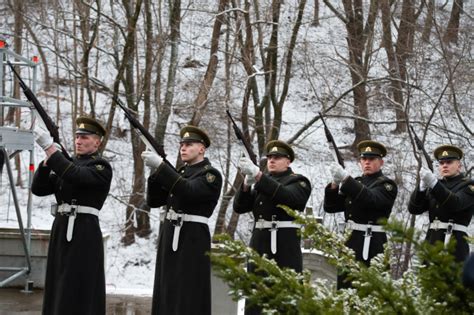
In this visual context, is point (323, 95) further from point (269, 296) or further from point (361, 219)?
point (269, 296)

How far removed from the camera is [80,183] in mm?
7035

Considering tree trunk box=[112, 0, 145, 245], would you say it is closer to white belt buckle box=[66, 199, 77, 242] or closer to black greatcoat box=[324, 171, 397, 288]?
black greatcoat box=[324, 171, 397, 288]

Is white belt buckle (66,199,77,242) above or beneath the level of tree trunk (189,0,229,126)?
beneath

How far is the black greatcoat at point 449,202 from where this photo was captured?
332 inches

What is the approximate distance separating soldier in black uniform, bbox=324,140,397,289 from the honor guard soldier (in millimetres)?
412

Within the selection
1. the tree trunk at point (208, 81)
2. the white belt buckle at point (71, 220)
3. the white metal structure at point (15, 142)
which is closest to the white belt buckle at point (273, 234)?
the white belt buckle at point (71, 220)

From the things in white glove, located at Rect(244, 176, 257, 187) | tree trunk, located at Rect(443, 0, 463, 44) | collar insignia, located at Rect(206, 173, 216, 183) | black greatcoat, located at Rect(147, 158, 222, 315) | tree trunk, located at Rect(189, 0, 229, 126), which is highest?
tree trunk, located at Rect(443, 0, 463, 44)

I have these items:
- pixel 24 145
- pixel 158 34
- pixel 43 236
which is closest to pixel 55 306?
pixel 24 145

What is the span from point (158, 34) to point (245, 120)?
103 inches

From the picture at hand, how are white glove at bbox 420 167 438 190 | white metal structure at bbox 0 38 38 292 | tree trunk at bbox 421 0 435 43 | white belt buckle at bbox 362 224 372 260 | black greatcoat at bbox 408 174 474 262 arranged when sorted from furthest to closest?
tree trunk at bbox 421 0 435 43, white metal structure at bbox 0 38 38 292, white belt buckle at bbox 362 224 372 260, black greatcoat at bbox 408 174 474 262, white glove at bbox 420 167 438 190

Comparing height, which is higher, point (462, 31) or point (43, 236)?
point (462, 31)

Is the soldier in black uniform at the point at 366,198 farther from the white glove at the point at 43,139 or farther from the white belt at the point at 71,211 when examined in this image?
the white glove at the point at 43,139

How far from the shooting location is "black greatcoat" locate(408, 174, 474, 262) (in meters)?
8.42

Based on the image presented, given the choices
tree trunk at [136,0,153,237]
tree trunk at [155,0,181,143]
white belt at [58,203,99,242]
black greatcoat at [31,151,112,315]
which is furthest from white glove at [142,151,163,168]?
tree trunk at [136,0,153,237]
